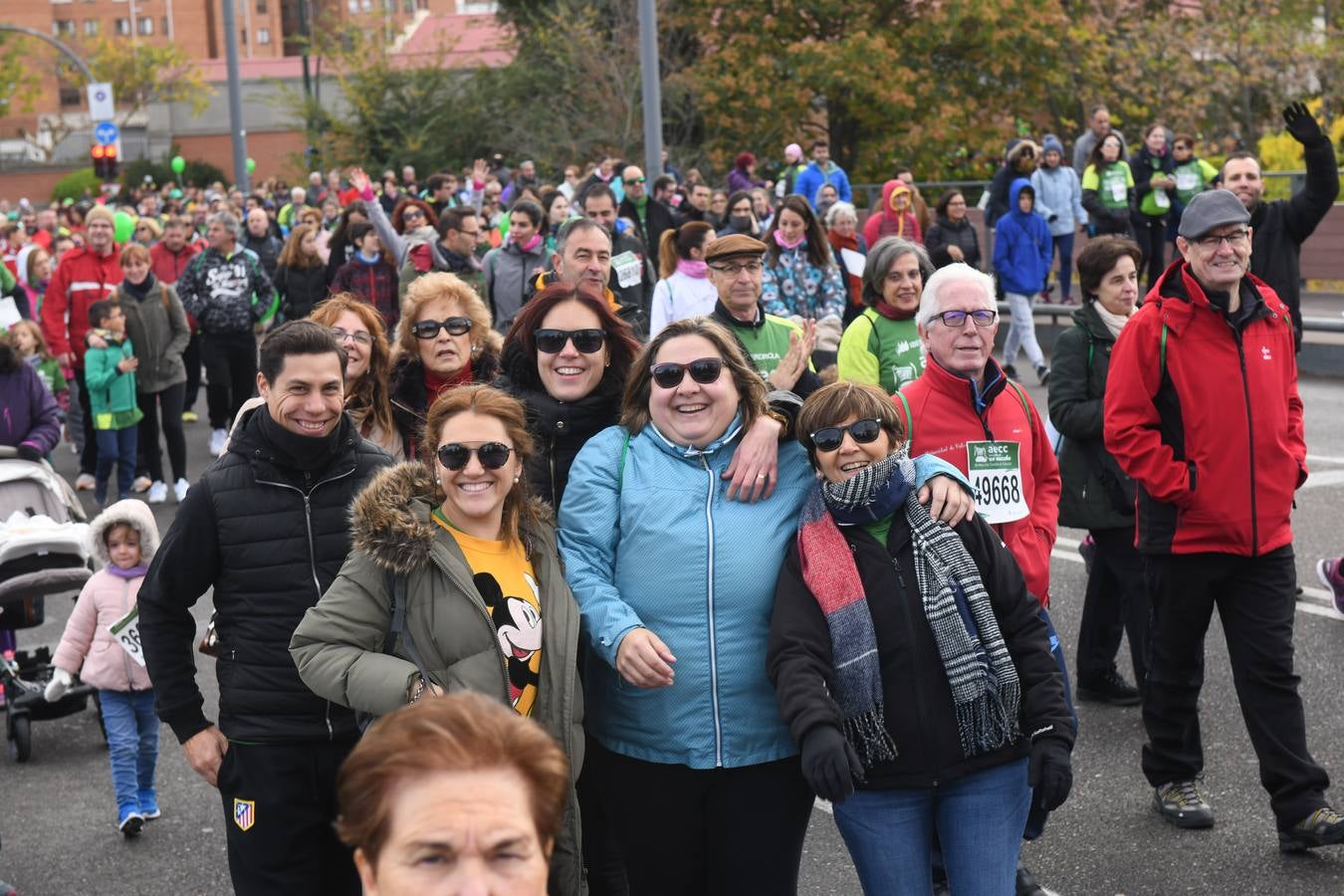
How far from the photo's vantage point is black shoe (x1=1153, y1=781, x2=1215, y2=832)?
19.5ft

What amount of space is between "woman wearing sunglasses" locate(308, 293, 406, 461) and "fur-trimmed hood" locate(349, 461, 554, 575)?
1.37 meters

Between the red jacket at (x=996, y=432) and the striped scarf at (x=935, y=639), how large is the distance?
1.09 meters

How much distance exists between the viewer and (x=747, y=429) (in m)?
4.29

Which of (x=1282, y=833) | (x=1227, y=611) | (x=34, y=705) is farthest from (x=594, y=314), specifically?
(x=34, y=705)

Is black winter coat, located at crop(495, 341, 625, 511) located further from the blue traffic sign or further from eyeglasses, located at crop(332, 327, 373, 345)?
the blue traffic sign

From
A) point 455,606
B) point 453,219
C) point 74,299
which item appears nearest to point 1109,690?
point 455,606

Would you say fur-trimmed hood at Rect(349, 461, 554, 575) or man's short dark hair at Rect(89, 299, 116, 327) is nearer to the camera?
fur-trimmed hood at Rect(349, 461, 554, 575)

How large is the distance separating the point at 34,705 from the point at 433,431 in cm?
407

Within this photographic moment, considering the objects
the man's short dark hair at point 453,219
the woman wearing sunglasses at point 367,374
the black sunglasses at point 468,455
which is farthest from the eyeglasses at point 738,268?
the man's short dark hair at point 453,219

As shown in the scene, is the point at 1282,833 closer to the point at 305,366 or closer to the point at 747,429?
the point at 747,429

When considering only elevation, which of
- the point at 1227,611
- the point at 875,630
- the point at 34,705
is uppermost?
the point at 875,630

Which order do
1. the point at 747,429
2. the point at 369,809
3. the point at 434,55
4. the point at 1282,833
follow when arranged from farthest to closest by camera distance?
1. the point at 434,55
2. the point at 1282,833
3. the point at 747,429
4. the point at 369,809

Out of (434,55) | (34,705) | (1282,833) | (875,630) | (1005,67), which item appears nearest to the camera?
(875,630)

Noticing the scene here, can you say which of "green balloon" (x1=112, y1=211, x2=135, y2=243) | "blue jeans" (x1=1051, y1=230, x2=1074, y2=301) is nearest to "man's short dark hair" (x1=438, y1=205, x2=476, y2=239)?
"green balloon" (x1=112, y1=211, x2=135, y2=243)
